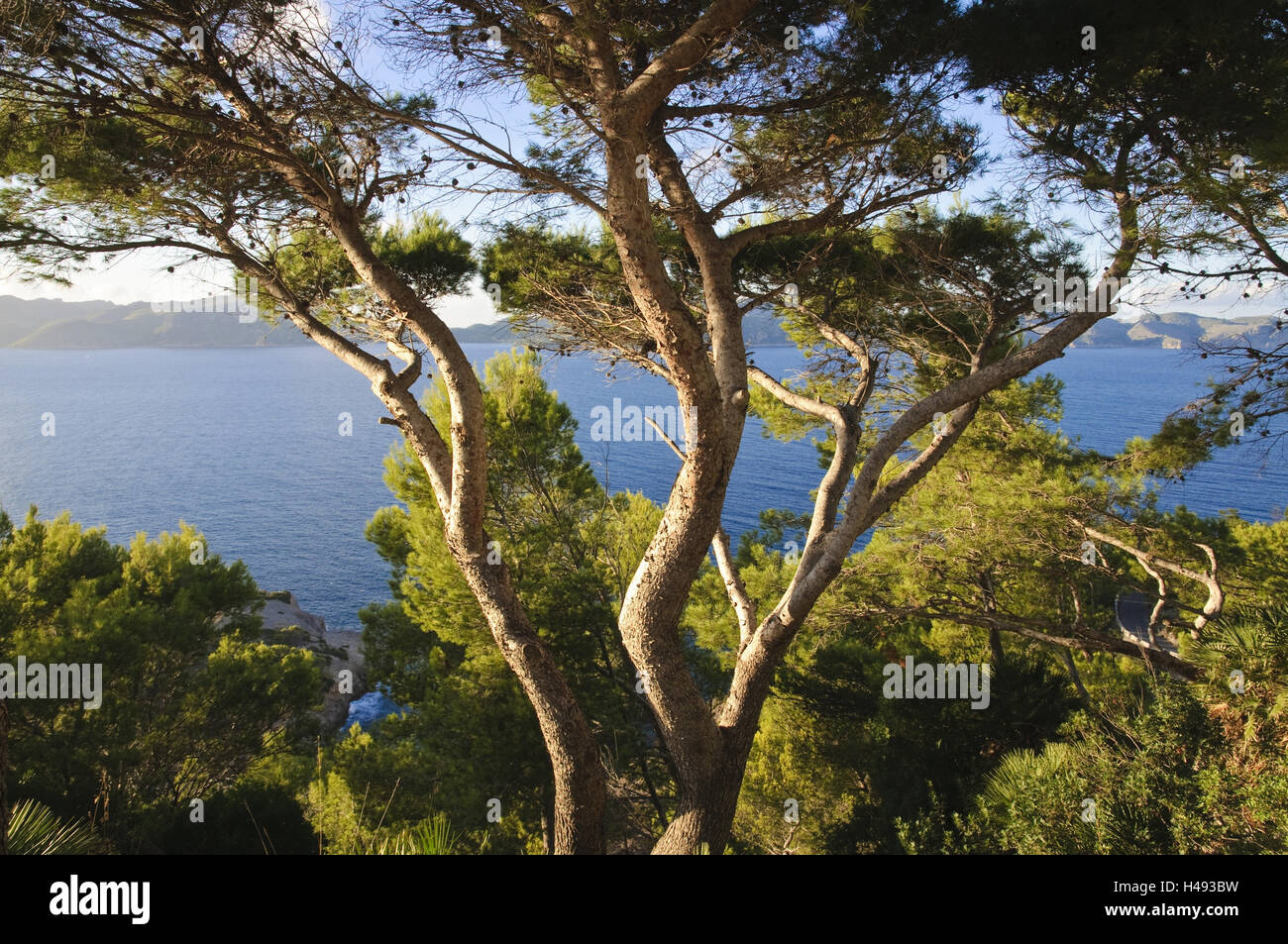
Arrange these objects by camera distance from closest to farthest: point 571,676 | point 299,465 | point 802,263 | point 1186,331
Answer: point 802,263 < point 571,676 < point 299,465 < point 1186,331

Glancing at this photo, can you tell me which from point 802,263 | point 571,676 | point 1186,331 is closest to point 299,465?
point 571,676

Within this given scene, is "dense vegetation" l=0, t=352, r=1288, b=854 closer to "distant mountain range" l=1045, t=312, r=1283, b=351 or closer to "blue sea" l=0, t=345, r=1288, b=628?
"distant mountain range" l=1045, t=312, r=1283, b=351

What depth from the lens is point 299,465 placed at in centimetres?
4488

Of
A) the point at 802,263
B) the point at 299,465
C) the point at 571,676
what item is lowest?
the point at 571,676

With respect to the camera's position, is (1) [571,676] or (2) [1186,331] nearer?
(1) [571,676]

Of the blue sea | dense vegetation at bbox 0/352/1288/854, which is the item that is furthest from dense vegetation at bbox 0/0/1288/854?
the blue sea

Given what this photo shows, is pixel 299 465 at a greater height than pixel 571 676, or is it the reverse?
pixel 299 465

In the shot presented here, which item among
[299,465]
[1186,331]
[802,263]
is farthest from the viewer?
[1186,331]

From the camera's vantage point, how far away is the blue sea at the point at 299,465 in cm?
2917

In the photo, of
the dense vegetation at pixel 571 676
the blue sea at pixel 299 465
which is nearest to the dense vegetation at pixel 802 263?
the dense vegetation at pixel 571 676

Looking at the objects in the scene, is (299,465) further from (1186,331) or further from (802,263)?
(1186,331)

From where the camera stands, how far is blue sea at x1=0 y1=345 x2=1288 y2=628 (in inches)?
1148

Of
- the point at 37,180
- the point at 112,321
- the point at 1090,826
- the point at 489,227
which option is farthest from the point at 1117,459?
the point at 112,321

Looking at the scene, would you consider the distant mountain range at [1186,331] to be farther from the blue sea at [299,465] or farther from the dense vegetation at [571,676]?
the blue sea at [299,465]
